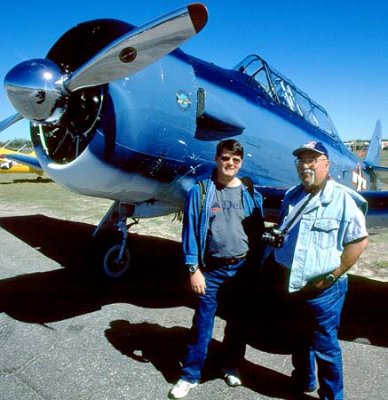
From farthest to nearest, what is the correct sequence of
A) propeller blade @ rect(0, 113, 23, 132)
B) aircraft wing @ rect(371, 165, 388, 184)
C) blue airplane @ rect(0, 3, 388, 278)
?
aircraft wing @ rect(371, 165, 388, 184)
propeller blade @ rect(0, 113, 23, 132)
blue airplane @ rect(0, 3, 388, 278)

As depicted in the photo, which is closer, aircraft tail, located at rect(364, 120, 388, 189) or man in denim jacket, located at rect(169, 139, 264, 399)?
man in denim jacket, located at rect(169, 139, 264, 399)

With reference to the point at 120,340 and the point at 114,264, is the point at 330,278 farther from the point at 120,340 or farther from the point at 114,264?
the point at 114,264

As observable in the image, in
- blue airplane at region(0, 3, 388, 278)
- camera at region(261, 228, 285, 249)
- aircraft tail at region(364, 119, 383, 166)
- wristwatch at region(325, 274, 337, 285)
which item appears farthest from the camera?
aircraft tail at region(364, 119, 383, 166)

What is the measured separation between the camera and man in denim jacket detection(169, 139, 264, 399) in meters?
2.27

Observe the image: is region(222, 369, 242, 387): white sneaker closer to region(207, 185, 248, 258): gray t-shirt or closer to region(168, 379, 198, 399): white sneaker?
region(168, 379, 198, 399): white sneaker

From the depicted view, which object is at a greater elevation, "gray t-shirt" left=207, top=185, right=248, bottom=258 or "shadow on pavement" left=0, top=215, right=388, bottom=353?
"gray t-shirt" left=207, top=185, right=248, bottom=258

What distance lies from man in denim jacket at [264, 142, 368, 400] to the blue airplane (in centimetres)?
121

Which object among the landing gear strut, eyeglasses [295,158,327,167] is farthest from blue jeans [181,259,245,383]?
the landing gear strut

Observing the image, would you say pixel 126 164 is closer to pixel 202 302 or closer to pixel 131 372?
pixel 202 302

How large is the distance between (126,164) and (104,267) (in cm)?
209

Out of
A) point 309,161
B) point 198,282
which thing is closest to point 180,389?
point 198,282

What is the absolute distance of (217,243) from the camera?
2.33m

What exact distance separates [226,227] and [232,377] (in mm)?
1055

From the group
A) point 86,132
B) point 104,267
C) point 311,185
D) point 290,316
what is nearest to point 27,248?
point 104,267
